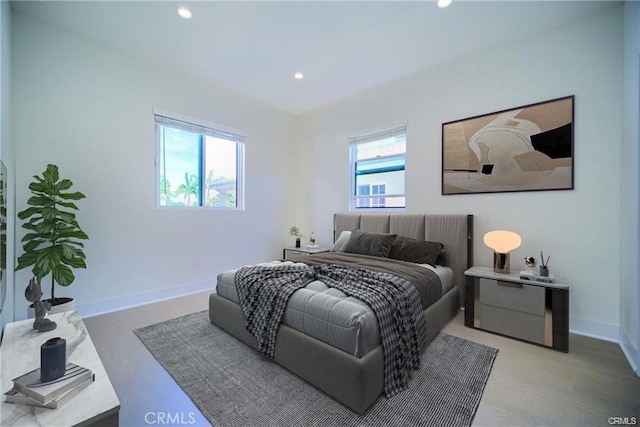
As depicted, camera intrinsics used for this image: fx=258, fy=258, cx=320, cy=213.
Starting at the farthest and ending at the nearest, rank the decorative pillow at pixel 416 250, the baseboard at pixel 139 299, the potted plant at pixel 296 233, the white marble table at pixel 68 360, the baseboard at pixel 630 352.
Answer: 1. the potted plant at pixel 296 233
2. the decorative pillow at pixel 416 250
3. the baseboard at pixel 139 299
4. the baseboard at pixel 630 352
5. the white marble table at pixel 68 360

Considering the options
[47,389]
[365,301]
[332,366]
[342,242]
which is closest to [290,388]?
[332,366]

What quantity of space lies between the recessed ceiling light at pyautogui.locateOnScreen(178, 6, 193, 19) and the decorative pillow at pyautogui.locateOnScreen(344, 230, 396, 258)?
3011mm

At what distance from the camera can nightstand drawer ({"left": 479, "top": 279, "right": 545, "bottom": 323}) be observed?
7.35 ft

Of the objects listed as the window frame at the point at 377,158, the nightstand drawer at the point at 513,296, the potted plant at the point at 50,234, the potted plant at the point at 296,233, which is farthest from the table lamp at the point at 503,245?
the potted plant at the point at 50,234

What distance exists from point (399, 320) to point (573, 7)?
10.5ft

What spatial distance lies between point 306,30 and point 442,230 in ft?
8.95

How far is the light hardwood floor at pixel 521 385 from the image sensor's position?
145 cm

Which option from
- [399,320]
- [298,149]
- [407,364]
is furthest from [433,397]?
[298,149]

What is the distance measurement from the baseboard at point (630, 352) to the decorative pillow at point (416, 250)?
1.53 m

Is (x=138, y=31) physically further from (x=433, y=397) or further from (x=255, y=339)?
(x=433, y=397)

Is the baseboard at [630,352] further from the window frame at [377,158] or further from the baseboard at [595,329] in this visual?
the window frame at [377,158]

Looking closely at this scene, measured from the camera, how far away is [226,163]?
422cm

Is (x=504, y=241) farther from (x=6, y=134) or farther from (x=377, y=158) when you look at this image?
(x=6, y=134)

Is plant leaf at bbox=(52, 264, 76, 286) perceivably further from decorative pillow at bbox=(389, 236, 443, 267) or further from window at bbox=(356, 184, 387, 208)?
window at bbox=(356, 184, 387, 208)
